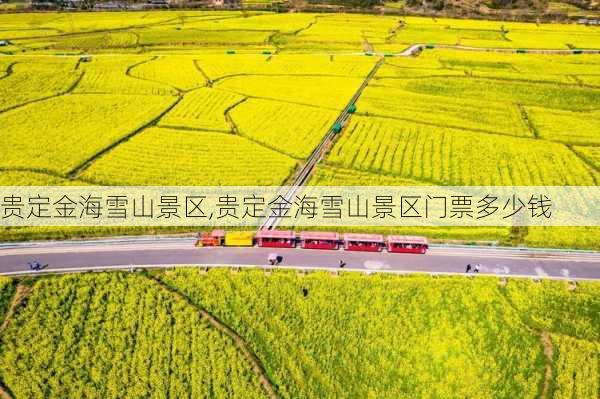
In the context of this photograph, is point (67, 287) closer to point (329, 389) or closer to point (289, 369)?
point (289, 369)

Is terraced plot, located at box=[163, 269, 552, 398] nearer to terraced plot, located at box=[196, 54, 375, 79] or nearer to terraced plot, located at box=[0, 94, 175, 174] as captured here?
terraced plot, located at box=[0, 94, 175, 174]

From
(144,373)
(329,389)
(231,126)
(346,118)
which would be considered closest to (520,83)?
(346,118)

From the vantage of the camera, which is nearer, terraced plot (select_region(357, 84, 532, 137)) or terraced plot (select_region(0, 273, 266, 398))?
terraced plot (select_region(0, 273, 266, 398))

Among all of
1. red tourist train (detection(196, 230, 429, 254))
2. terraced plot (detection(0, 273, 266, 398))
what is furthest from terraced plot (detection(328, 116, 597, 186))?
terraced plot (detection(0, 273, 266, 398))

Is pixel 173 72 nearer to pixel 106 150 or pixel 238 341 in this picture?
pixel 106 150

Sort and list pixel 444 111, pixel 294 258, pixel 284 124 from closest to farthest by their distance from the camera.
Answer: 1. pixel 294 258
2. pixel 284 124
3. pixel 444 111

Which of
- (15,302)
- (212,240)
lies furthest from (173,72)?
(15,302)
